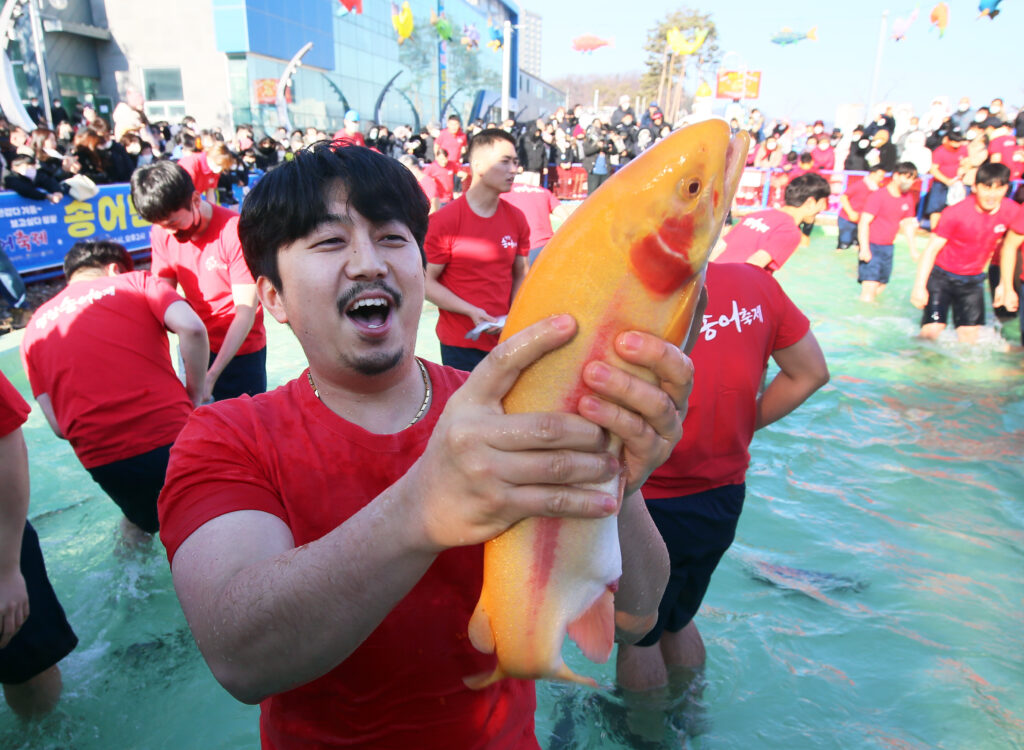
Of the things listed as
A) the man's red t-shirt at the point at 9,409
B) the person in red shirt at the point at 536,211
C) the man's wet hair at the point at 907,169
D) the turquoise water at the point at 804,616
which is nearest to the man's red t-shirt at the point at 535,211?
the person in red shirt at the point at 536,211

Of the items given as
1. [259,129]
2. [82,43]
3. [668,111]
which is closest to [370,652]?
[259,129]

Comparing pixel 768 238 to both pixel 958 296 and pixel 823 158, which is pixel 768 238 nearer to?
pixel 958 296

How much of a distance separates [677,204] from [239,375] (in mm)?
4322

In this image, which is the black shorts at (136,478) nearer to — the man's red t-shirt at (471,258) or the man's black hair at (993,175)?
the man's red t-shirt at (471,258)

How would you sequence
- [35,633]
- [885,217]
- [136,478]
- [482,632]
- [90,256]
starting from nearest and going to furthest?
[482,632], [35,633], [136,478], [90,256], [885,217]

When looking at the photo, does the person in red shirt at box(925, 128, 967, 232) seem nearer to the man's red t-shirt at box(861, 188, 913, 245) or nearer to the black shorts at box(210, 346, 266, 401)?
the man's red t-shirt at box(861, 188, 913, 245)

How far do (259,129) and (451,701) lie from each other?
32092mm

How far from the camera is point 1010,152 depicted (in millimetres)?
13703

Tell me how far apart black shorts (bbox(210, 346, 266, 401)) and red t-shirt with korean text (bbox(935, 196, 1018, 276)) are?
7493 mm

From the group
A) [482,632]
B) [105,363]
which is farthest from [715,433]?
[105,363]

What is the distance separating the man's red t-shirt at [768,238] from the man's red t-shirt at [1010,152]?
12595 millimetres

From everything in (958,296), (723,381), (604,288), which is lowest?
(958,296)

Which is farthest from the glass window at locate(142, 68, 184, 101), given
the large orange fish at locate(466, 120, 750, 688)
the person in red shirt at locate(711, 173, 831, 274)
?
the large orange fish at locate(466, 120, 750, 688)

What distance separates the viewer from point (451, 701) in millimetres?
1391
